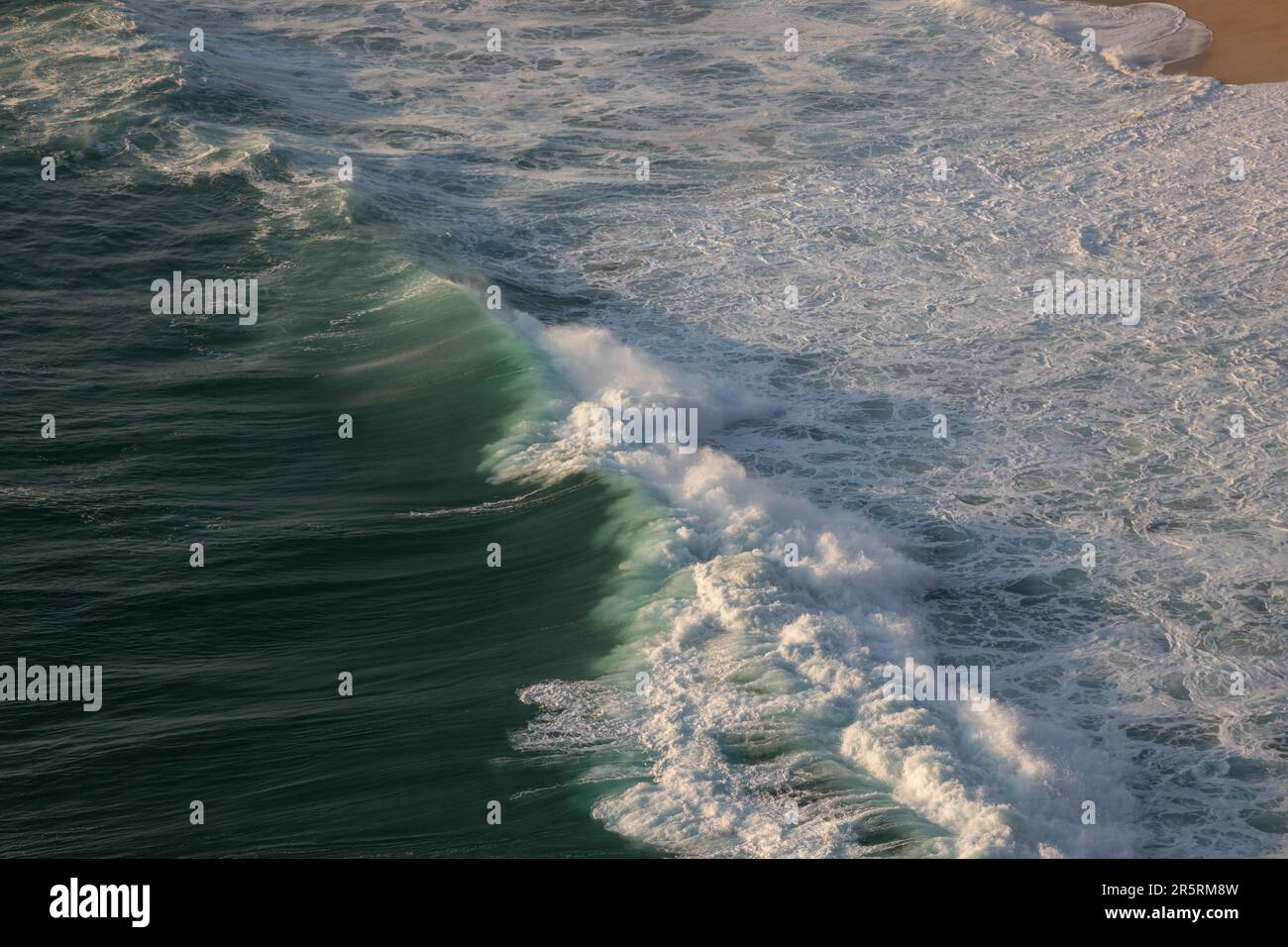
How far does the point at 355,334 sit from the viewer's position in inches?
615

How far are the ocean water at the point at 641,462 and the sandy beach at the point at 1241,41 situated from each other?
47.0 inches

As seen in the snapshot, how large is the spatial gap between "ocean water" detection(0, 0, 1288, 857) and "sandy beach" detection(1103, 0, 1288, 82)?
119cm

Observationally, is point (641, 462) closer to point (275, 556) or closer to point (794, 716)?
point (275, 556)

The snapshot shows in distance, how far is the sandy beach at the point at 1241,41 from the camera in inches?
938

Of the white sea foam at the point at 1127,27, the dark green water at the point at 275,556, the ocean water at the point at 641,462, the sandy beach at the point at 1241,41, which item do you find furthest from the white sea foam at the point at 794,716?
the white sea foam at the point at 1127,27

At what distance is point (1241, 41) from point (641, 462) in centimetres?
1816

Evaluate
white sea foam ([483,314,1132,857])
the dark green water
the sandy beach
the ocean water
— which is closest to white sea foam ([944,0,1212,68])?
the sandy beach

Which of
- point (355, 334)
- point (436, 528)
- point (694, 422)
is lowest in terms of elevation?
point (436, 528)

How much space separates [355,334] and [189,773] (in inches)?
293

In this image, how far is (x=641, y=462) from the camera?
515 inches

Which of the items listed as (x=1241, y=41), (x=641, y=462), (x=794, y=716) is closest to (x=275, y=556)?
(x=641, y=462)
